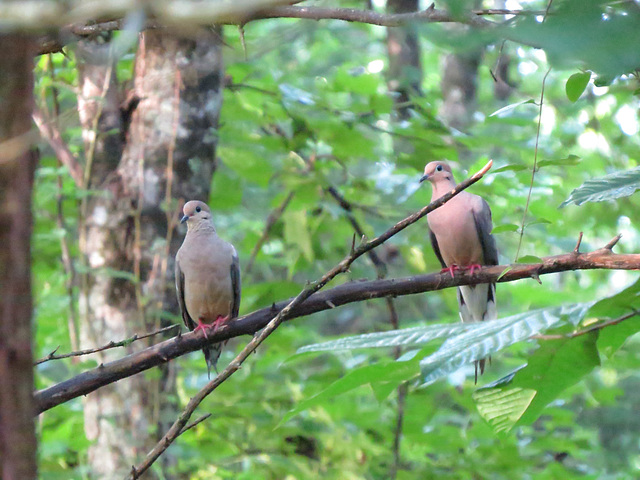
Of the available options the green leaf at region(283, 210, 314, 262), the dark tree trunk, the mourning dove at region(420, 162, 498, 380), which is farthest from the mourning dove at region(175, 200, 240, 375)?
the dark tree trunk

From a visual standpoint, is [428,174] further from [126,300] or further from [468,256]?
[126,300]

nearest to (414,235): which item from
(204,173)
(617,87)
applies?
(204,173)

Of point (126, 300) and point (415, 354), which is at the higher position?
point (415, 354)

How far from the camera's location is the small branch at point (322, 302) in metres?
2.08

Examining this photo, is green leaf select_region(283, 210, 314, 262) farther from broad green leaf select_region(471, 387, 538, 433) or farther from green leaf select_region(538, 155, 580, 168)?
broad green leaf select_region(471, 387, 538, 433)

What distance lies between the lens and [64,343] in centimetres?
481

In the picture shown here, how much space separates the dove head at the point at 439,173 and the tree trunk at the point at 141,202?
1381mm

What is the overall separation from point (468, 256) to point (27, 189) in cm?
422

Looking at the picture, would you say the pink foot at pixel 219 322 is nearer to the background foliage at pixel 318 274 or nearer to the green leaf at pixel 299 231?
the background foliage at pixel 318 274

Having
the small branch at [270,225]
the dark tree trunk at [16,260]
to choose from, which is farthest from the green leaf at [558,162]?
the small branch at [270,225]

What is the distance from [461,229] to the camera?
451cm

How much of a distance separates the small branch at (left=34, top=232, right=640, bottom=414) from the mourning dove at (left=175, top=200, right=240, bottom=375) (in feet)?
5.32

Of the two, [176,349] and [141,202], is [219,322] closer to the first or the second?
[141,202]

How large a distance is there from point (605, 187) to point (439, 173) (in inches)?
119
